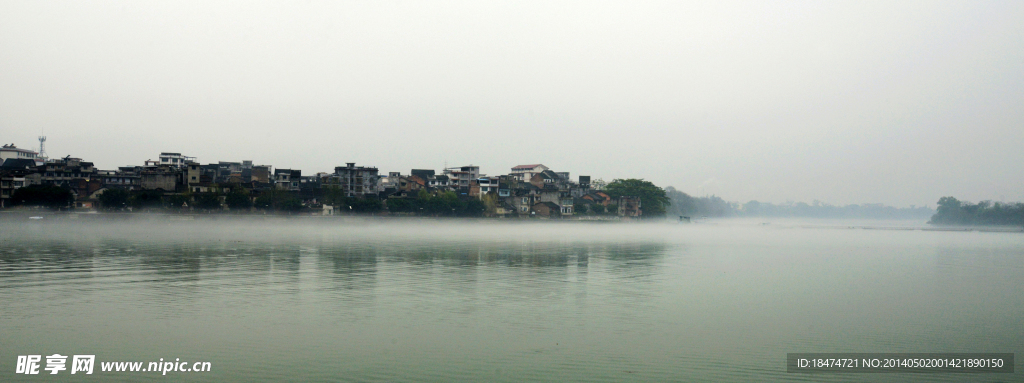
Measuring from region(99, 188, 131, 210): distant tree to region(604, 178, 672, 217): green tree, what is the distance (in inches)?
3040

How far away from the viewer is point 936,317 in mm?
13422

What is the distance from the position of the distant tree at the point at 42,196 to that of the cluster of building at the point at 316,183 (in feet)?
13.1

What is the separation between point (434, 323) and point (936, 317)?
34.0ft

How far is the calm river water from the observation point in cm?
859

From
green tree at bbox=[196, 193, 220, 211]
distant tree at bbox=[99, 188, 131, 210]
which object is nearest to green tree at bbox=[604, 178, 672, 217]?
green tree at bbox=[196, 193, 220, 211]

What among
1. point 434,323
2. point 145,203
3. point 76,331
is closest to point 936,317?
point 434,323

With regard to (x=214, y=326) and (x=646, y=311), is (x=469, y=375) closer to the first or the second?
(x=214, y=326)

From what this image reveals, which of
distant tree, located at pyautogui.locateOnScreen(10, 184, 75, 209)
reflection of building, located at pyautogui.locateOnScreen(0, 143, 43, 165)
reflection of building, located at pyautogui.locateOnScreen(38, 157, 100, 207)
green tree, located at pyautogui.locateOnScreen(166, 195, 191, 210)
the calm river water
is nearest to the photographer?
the calm river water

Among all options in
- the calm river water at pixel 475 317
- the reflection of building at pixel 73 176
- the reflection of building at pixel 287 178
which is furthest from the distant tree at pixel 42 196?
the calm river water at pixel 475 317

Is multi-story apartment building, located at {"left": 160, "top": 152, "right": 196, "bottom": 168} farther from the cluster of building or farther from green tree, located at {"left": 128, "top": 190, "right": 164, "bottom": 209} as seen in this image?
green tree, located at {"left": 128, "top": 190, "right": 164, "bottom": 209}

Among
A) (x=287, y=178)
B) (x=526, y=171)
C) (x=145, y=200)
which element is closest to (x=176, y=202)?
(x=145, y=200)

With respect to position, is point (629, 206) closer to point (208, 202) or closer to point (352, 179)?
point (352, 179)

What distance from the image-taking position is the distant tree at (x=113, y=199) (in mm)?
78375

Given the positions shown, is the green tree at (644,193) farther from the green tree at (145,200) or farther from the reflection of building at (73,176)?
the reflection of building at (73,176)
